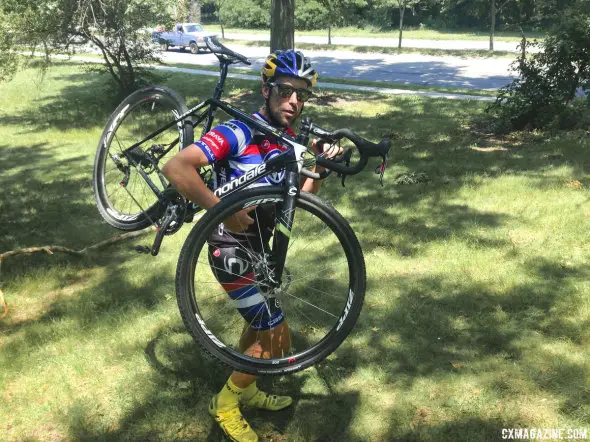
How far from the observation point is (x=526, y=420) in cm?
344

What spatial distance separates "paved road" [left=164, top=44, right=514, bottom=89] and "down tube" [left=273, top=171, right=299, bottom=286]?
60.1 ft

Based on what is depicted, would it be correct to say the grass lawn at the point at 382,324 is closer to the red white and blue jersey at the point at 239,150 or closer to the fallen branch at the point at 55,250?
the fallen branch at the point at 55,250

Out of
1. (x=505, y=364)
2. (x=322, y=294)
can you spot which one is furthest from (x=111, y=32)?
(x=505, y=364)

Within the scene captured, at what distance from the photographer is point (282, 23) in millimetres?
13219

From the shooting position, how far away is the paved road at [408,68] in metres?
21.1

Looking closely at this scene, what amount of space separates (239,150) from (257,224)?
1.51 feet

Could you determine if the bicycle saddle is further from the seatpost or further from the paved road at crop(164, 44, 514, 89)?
the paved road at crop(164, 44, 514, 89)

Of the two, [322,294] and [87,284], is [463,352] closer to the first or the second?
[322,294]

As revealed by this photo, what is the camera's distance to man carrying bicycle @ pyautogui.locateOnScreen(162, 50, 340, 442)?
9.15 feet

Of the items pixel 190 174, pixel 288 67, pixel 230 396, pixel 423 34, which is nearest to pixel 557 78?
pixel 288 67

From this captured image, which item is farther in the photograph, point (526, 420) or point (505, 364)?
point (505, 364)

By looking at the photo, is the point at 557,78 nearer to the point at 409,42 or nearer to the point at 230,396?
the point at 230,396

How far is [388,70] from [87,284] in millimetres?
21234

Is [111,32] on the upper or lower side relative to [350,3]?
lower
